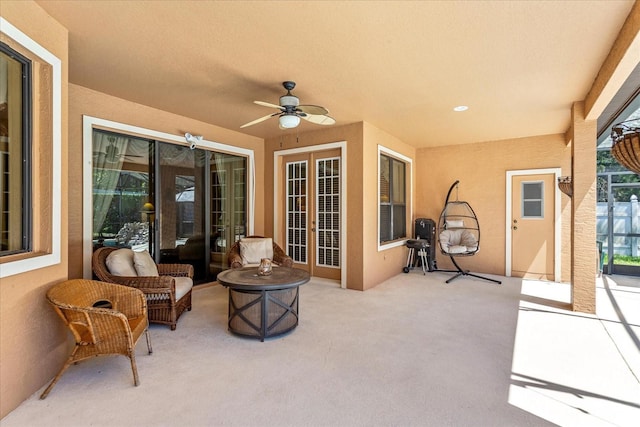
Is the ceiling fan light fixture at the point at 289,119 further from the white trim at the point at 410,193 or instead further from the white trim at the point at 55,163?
the white trim at the point at 410,193

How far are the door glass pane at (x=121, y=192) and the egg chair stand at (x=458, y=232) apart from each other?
4827 mm

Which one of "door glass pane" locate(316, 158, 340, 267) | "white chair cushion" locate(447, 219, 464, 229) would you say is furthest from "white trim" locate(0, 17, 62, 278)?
"white chair cushion" locate(447, 219, 464, 229)

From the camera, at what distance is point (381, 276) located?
559cm

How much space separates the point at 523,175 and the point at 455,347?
4.40 m

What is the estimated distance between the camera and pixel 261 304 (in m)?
3.10

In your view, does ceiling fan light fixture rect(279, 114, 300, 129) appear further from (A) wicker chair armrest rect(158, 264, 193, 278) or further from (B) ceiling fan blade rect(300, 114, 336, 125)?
(A) wicker chair armrest rect(158, 264, 193, 278)

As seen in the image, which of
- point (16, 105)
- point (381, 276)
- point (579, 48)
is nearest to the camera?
point (16, 105)

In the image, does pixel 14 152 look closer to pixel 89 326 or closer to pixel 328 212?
pixel 89 326

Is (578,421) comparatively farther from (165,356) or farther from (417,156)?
(417,156)

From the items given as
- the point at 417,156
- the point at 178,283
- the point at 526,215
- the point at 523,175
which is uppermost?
the point at 417,156

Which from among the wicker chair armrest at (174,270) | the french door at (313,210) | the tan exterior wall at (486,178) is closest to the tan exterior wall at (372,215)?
the french door at (313,210)

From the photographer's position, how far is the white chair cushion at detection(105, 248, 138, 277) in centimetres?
334

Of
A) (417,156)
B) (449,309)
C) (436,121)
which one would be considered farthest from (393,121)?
(449,309)

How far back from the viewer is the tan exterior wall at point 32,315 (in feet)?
6.48
